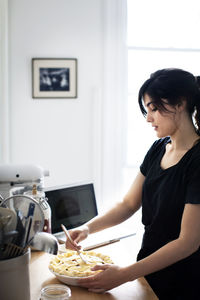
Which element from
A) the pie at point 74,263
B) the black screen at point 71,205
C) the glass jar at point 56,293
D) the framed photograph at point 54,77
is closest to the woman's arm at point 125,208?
the pie at point 74,263

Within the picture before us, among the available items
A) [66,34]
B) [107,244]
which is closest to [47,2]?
[66,34]

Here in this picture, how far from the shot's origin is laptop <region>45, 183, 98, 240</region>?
1.93m

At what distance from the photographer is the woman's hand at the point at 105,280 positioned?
1.18 metres

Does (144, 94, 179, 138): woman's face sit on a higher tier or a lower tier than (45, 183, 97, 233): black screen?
higher

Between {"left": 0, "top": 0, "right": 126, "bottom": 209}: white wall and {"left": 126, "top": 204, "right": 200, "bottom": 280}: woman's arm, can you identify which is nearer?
{"left": 126, "top": 204, "right": 200, "bottom": 280}: woman's arm

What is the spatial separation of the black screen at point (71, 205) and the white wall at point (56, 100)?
2.95 feet

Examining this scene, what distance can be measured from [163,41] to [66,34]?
0.80 meters

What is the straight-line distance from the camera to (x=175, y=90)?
1.39 meters

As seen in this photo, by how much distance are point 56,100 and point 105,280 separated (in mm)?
1967

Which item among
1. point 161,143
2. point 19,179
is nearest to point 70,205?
point 19,179

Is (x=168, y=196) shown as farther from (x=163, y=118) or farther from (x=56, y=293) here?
(x=56, y=293)

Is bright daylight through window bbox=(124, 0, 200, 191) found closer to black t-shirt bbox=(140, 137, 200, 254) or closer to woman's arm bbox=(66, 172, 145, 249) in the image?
woman's arm bbox=(66, 172, 145, 249)

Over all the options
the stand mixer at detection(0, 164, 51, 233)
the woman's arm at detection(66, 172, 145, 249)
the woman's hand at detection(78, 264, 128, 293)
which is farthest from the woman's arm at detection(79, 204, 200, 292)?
the stand mixer at detection(0, 164, 51, 233)

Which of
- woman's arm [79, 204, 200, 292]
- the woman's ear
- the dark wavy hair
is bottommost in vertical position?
woman's arm [79, 204, 200, 292]
